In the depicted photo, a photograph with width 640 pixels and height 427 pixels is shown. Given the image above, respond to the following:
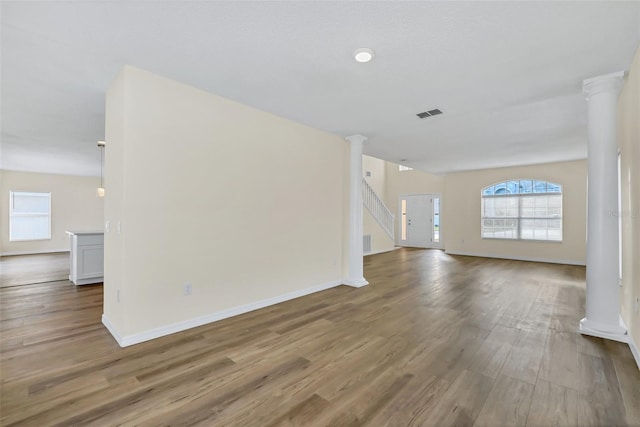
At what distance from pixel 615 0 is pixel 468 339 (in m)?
2.82

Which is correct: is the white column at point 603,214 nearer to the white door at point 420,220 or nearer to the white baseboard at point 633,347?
the white baseboard at point 633,347

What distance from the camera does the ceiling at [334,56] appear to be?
2.00 meters

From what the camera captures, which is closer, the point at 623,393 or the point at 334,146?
the point at 623,393

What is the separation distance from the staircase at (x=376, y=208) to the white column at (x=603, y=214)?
5.69 metres

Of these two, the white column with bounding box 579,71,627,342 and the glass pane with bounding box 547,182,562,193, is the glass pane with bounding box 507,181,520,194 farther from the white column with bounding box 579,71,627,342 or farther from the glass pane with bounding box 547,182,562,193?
the white column with bounding box 579,71,627,342

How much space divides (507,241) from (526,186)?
1585mm

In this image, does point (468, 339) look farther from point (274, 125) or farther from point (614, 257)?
point (274, 125)

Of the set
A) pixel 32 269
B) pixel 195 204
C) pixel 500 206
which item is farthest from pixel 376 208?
pixel 32 269

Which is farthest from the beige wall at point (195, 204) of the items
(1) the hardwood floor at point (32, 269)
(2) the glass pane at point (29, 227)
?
(2) the glass pane at point (29, 227)

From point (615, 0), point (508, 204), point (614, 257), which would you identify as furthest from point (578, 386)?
point (508, 204)

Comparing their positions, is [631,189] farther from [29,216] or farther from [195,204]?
[29,216]

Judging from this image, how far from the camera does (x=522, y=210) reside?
797cm

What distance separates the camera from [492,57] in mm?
2535

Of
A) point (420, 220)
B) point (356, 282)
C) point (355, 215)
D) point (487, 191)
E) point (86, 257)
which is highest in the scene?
point (487, 191)
